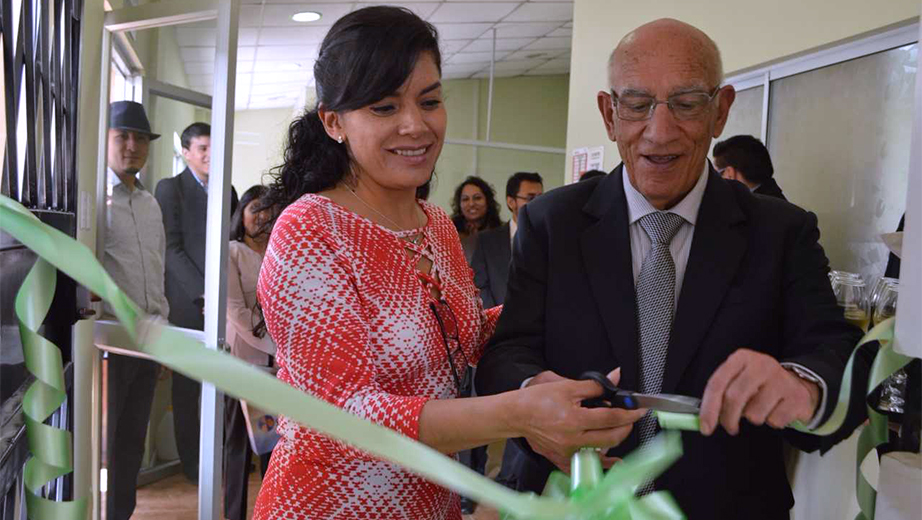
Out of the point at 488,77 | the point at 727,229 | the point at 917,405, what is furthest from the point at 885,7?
the point at 488,77

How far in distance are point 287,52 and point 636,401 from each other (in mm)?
9259

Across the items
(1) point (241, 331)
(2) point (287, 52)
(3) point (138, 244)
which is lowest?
(1) point (241, 331)

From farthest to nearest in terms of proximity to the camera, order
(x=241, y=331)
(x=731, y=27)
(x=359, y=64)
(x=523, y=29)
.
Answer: (x=523, y=29), (x=731, y=27), (x=241, y=331), (x=359, y=64)

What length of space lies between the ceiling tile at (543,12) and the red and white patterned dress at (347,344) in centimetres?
793

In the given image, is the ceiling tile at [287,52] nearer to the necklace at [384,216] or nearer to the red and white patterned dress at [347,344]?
the necklace at [384,216]

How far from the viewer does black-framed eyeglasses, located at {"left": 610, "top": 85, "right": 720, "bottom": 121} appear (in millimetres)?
1328

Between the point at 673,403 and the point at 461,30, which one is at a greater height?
the point at 461,30

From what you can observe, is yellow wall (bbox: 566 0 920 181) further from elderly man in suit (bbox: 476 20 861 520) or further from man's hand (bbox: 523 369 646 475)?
man's hand (bbox: 523 369 646 475)

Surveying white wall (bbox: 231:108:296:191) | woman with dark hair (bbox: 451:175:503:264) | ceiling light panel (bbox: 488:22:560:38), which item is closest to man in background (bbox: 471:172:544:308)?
woman with dark hair (bbox: 451:175:503:264)

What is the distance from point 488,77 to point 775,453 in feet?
35.1

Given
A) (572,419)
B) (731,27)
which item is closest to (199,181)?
(572,419)

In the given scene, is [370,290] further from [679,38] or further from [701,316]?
[679,38]

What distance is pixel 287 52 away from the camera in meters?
9.52

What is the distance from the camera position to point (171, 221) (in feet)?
11.1
